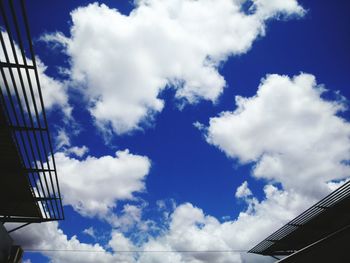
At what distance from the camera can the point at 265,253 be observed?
62.6 ft

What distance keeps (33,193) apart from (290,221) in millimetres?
13058

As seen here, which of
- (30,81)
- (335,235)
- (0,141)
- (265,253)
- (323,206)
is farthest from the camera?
(265,253)

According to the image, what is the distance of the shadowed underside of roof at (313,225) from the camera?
11227mm

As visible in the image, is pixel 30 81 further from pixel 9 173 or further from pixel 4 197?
pixel 4 197

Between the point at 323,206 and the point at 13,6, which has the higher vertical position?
the point at 13,6

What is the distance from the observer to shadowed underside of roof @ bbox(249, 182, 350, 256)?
36.8 ft

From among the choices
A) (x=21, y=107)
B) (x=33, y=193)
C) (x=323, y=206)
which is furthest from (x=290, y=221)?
(x=21, y=107)

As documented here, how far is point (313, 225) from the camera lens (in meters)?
14.0

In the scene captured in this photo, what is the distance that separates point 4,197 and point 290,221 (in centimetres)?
1429

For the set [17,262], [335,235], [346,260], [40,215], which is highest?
[40,215]

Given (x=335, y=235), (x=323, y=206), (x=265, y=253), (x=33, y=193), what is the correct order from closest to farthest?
(x=335, y=235), (x=33, y=193), (x=323, y=206), (x=265, y=253)

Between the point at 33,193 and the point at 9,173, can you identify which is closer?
the point at 9,173

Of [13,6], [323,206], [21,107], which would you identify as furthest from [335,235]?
[323,206]

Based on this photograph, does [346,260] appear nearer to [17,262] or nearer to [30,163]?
[30,163]
